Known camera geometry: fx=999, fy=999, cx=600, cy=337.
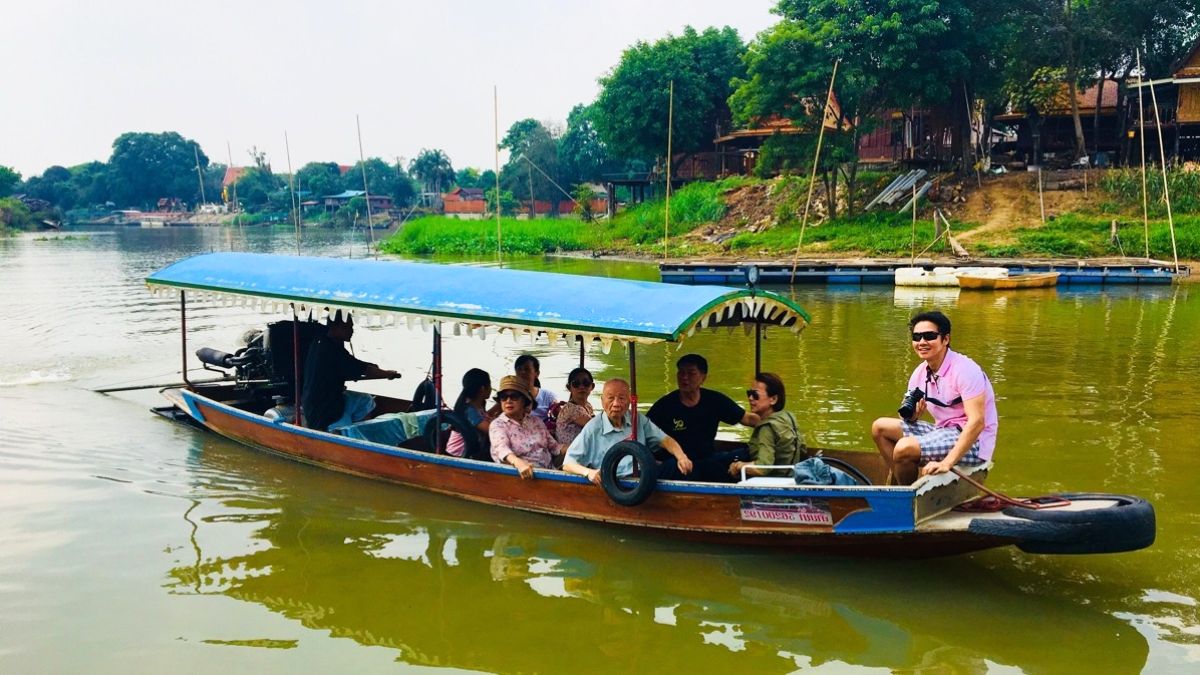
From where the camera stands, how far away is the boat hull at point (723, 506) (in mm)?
5359

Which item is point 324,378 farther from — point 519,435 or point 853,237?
point 853,237

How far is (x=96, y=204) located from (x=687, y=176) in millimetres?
75019

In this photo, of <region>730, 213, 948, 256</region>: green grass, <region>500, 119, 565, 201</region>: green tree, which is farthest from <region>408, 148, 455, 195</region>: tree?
<region>730, 213, 948, 256</region>: green grass

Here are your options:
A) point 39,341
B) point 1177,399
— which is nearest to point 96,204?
point 39,341

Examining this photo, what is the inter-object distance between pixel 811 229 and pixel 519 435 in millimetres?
24700

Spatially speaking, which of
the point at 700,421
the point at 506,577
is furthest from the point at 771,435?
the point at 506,577

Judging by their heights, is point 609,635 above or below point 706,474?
below

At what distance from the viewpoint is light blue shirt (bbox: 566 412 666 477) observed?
621cm

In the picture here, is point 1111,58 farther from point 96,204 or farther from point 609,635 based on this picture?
point 96,204

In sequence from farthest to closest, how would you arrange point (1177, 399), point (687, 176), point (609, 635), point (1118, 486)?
point (687, 176) < point (1177, 399) < point (1118, 486) < point (609, 635)

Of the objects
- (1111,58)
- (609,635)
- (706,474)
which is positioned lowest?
(609,635)

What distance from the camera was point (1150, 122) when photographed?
29344 mm

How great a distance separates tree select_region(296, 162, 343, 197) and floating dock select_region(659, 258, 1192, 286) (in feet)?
209

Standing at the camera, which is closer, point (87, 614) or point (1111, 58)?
point (87, 614)
